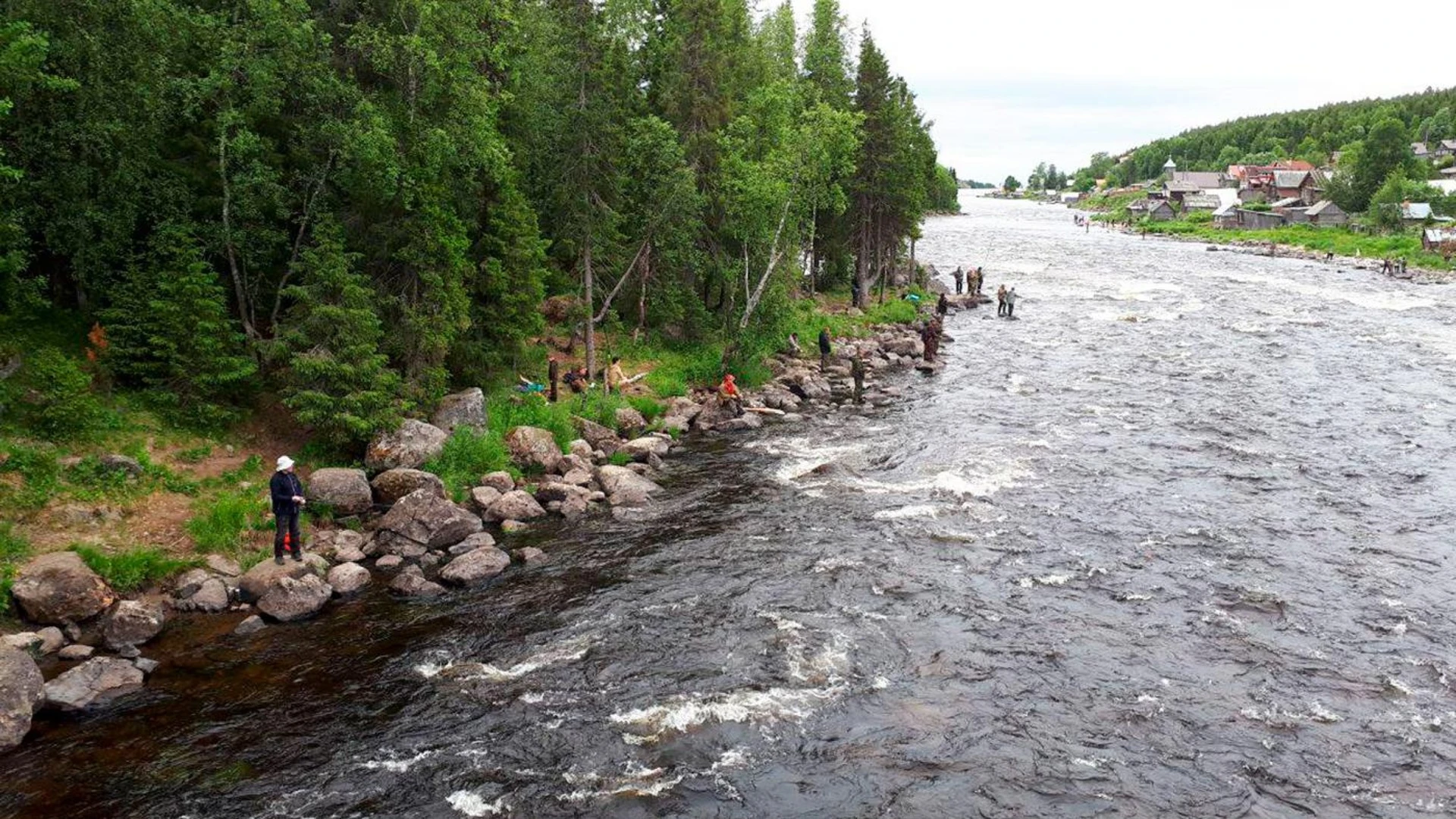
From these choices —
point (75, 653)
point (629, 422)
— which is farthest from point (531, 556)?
point (629, 422)

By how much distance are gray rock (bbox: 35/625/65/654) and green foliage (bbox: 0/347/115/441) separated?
617cm

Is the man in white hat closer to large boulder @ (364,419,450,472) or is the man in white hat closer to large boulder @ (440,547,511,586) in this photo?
large boulder @ (440,547,511,586)

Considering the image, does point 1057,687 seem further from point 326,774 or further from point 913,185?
point 913,185

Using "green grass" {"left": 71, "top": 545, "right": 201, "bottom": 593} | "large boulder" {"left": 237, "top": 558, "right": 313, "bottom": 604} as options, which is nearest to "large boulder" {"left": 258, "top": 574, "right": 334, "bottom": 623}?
"large boulder" {"left": 237, "top": 558, "right": 313, "bottom": 604}

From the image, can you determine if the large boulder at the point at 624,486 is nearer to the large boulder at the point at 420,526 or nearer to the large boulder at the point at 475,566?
the large boulder at the point at 420,526

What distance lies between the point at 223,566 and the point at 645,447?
1312cm

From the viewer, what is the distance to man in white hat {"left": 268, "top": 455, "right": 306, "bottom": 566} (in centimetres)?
1967

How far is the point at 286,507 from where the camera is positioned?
19.7 meters

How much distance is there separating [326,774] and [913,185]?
168 ft

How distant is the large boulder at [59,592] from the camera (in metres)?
16.8

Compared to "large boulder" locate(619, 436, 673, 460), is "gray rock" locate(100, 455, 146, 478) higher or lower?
higher

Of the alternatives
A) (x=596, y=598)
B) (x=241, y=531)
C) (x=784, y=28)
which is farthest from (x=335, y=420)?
(x=784, y=28)

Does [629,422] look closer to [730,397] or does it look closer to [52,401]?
[730,397]

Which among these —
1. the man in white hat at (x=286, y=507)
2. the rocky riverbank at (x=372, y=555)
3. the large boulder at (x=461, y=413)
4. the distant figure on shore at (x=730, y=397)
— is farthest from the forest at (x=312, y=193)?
the distant figure on shore at (x=730, y=397)
